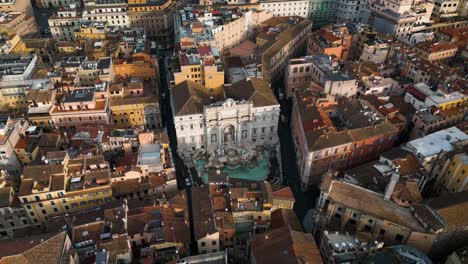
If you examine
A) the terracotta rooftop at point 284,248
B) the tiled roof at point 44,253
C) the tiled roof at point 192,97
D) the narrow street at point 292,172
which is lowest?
the narrow street at point 292,172

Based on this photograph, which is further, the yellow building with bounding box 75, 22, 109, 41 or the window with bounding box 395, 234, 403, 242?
the yellow building with bounding box 75, 22, 109, 41

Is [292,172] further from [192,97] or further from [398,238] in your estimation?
[192,97]

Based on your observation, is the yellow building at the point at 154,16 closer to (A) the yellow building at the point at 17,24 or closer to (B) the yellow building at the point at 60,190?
(A) the yellow building at the point at 17,24

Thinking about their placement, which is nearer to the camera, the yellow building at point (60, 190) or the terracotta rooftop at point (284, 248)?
the terracotta rooftop at point (284, 248)

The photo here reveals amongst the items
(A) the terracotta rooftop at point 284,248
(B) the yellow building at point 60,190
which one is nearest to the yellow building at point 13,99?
(B) the yellow building at point 60,190

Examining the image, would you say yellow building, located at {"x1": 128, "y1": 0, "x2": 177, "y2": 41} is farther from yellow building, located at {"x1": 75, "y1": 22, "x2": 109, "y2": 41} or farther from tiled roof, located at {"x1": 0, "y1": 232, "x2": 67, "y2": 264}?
tiled roof, located at {"x1": 0, "y1": 232, "x2": 67, "y2": 264}

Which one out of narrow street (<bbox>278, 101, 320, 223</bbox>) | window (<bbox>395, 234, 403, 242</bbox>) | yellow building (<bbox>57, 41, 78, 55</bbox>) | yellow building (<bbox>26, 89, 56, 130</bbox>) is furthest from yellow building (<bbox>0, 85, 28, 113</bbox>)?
window (<bbox>395, 234, 403, 242</bbox>)

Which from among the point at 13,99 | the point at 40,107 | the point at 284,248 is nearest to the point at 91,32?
the point at 13,99
